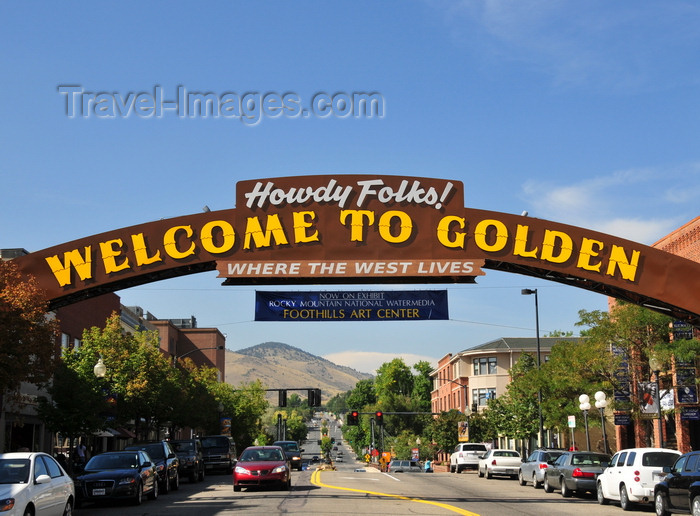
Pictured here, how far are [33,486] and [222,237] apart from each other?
1225cm

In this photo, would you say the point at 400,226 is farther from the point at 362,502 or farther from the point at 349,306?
the point at 362,502

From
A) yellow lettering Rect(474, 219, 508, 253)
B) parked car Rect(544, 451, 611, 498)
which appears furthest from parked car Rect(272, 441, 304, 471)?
yellow lettering Rect(474, 219, 508, 253)

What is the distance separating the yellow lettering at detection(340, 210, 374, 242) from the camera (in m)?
26.8

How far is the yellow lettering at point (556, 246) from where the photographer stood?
87.3ft

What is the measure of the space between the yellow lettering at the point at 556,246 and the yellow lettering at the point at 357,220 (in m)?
5.63

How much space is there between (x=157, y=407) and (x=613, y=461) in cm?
2935

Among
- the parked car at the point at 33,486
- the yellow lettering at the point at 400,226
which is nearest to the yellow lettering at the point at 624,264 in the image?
the yellow lettering at the point at 400,226

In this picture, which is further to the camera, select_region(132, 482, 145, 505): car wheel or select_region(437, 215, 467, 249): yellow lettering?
select_region(437, 215, 467, 249): yellow lettering

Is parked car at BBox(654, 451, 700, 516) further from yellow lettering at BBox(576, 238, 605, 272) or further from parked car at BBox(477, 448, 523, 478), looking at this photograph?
parked car at BBox(477, 448, 523, 478)

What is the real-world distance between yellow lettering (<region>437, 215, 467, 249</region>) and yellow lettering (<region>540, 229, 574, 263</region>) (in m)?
2.59

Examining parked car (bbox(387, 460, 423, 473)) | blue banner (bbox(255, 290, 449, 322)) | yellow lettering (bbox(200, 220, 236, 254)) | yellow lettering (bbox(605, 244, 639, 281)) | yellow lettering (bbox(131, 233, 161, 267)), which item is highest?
yellow lettering (bbox(200, 220, 236, 254))

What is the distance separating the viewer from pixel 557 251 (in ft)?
87.5

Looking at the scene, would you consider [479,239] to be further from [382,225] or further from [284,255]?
[284,255]

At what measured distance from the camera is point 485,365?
100 metres
